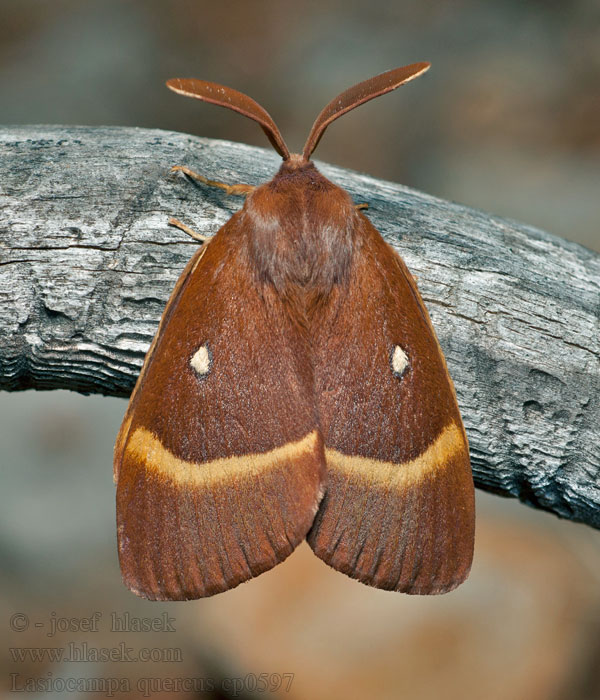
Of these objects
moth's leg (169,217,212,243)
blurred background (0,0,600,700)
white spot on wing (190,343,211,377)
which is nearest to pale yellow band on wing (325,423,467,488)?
white spot on wing (190,343,211,377)

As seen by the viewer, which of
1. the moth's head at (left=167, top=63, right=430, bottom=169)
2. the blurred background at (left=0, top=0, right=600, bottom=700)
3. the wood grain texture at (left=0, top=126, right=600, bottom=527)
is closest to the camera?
the moth's head at (left=167, top=63, right=430, bottom=169)

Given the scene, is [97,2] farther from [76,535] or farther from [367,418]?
[367,418]

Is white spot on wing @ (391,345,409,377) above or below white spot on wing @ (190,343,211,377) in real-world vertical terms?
above

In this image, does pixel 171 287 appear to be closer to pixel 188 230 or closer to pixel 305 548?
pixel 188 230

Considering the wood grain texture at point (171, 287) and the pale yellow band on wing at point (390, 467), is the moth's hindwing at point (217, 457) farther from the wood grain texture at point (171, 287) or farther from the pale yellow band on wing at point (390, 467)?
the wood grain texture at point (171, 287)

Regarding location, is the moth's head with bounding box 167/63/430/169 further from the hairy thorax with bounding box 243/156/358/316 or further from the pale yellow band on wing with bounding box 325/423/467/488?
the pale yellow band on wing with bounding box 325/423/467/488

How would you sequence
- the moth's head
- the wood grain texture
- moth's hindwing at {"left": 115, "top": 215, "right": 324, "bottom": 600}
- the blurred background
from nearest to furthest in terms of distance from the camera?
1. moth's hindwing at {"left": 115, "top": 215, "right": 324, "bottom": 600}
2. the moth's head
3. the wood grain texture
4. the blurred background

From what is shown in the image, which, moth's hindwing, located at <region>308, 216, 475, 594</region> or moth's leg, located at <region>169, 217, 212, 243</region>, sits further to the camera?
moth's leg, located at <region>169, 217, 212, 243</region>
